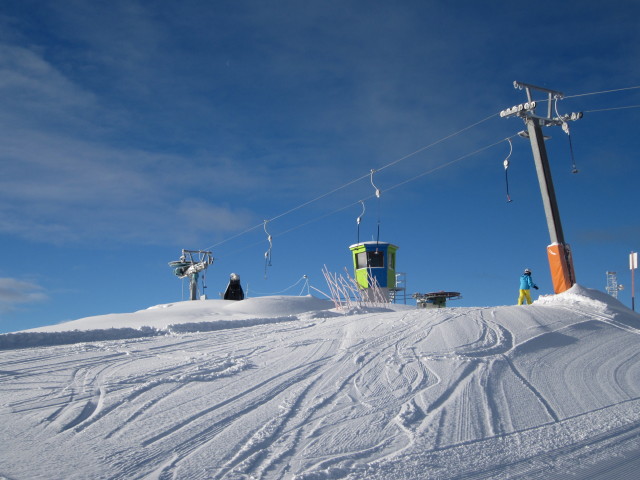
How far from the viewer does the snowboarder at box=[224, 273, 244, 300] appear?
22.8 metres

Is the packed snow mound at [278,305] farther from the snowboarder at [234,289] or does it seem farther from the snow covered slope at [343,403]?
the snow covered slope at [343,403]

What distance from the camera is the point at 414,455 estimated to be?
4066mm

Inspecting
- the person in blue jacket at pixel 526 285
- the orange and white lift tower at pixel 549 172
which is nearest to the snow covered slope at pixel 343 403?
the orange and white lift tower at pixel 549 172

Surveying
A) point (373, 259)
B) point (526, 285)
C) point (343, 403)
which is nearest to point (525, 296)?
point (526, 285)

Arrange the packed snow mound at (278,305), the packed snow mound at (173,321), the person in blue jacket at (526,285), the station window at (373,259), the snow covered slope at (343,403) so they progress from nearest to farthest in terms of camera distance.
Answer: the snow covered slope at (343,403) → the packed snow mound at (173,321) → the person in blue jacket at (526,285) → the packed snow mound at (278,305) → the station window at (373,259)

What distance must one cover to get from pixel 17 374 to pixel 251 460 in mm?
4638

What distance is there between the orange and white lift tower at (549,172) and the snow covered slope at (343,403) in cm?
209

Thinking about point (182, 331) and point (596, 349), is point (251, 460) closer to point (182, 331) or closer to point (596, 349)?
point (596, 349)

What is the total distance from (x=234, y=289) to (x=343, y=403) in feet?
59.6

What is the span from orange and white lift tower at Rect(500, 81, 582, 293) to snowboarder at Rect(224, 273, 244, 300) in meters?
14.0

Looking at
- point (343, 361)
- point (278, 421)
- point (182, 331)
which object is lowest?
point (278, 421)

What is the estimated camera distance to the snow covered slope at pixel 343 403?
3.96m

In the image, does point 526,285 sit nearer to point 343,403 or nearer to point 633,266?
point 633,266

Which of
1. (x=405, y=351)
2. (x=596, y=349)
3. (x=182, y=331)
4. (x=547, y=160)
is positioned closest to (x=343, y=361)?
(x=405, y=351)
